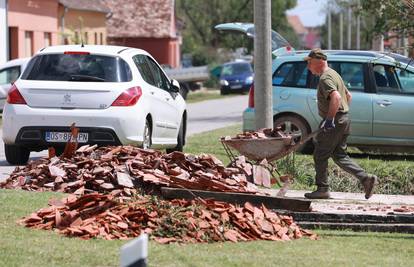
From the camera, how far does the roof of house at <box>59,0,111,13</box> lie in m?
54.0

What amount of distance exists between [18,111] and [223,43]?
78386 millimetres

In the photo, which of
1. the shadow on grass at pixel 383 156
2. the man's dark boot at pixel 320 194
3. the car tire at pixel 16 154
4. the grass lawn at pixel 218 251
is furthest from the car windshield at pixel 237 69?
the grass lawn at pixel 218 251

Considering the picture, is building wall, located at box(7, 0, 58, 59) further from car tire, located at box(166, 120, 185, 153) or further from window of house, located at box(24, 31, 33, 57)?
car tire, located at box(166, 120, 185, 153)

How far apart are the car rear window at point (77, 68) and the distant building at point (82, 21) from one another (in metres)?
31.8

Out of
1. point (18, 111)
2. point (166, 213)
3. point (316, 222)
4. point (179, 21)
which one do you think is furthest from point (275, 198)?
point (179, 21)

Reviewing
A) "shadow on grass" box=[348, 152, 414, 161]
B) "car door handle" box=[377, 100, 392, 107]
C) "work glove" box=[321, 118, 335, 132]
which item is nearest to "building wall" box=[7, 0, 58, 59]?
"shadow on grass" box=[348, 152, 414, 161]

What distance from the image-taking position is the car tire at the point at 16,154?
1539 cm

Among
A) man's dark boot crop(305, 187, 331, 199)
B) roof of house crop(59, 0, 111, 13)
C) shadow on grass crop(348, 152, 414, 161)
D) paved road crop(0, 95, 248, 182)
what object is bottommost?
paved road crop(0, 95, 248, 182)

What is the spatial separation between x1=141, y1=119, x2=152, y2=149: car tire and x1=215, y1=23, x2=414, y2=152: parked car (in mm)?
2854

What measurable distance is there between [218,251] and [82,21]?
46867mm

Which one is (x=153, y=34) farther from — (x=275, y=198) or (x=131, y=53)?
(x=275, y=198)

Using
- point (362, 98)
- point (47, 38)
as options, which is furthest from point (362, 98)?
point (47, 38)

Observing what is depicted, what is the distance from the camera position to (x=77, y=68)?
49.5 ft

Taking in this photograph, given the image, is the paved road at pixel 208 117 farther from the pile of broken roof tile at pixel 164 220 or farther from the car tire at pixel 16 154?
the pile of broken roof tile at pixel 164 220
